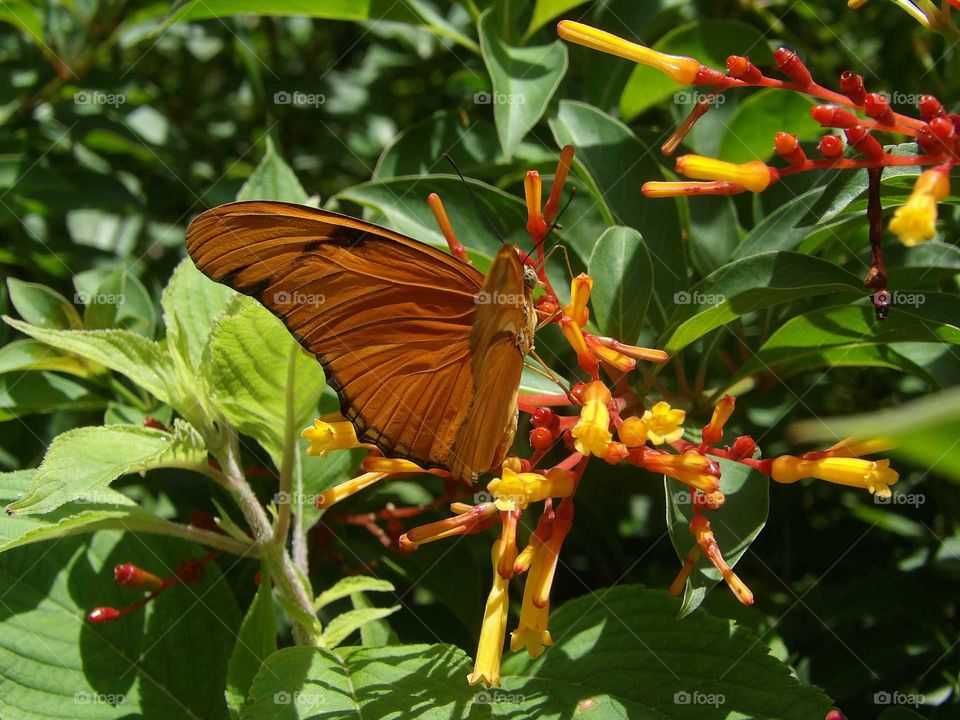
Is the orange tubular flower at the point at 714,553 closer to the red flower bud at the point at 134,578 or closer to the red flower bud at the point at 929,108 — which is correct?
the red flower bud at the point at 929,108

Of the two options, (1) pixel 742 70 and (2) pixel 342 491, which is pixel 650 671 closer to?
(2) pixel 342 491

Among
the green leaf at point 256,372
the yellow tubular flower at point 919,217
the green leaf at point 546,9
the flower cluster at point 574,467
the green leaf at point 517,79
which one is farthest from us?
the green leaf at point 546,9

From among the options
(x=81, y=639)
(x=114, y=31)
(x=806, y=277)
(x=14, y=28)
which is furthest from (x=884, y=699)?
(x=14, y=28)

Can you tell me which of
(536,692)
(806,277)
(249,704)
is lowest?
(536,692)

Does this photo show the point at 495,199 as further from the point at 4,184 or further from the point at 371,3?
the point at 4,184

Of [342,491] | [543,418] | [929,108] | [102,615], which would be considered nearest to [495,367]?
[543,418]

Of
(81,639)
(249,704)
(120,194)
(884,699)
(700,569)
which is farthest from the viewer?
(120,194)

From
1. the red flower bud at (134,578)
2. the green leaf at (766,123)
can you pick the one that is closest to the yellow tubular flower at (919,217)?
the green leaf at (766,123)

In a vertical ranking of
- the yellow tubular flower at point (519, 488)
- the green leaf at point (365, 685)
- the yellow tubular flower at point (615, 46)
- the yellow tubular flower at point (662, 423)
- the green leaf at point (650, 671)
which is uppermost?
the yellow tubular flower at point (615, 46)

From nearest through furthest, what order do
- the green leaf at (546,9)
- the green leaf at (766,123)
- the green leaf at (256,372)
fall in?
the green leaf at (256,372) → the green leaf at (766,123) → the green leaf at (546,9)
